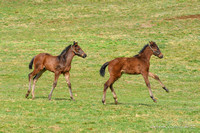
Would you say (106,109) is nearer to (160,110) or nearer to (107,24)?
(160,110)

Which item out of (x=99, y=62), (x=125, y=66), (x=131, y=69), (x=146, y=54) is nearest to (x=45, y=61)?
(x=125, y=66)

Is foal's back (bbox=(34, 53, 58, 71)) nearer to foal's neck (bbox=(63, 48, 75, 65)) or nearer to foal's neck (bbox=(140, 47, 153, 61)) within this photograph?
foal's neck (bbox=(63, 48, 75, 65))

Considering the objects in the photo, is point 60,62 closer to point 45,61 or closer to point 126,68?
point 45,61

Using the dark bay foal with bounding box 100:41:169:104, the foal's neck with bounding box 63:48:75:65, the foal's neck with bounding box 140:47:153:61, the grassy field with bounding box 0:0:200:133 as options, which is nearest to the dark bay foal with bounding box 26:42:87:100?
the foal's neck with bounding box 63:48:75:65

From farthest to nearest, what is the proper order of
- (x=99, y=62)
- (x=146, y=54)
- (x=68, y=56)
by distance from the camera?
(x=99, y=62) < (x=68, y=56) < (x=146, y=54)

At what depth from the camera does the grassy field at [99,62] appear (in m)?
13.8

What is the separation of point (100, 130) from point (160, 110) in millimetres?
4472

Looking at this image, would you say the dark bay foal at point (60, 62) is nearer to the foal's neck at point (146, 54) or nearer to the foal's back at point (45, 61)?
the foal's back at point (45, 61)

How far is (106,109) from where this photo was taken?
52.3 feet

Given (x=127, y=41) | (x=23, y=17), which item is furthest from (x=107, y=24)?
(x=23, y=17)

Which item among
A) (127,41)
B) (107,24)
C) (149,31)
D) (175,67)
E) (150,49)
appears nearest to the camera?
(150,49)

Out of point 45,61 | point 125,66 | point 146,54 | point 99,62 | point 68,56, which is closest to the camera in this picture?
point 125,66

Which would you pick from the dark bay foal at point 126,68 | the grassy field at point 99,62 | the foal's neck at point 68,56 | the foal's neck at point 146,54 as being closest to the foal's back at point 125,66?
the dark bay foal at point 126,68

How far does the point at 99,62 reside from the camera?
34.7 meters
